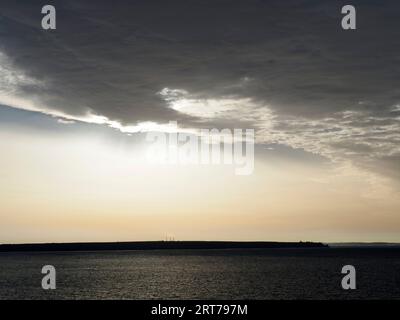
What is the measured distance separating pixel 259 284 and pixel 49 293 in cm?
4005

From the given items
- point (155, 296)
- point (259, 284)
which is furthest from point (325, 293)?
point (155, 296)

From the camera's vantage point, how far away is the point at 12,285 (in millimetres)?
104188

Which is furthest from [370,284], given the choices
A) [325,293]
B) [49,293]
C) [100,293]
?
[49,293]
